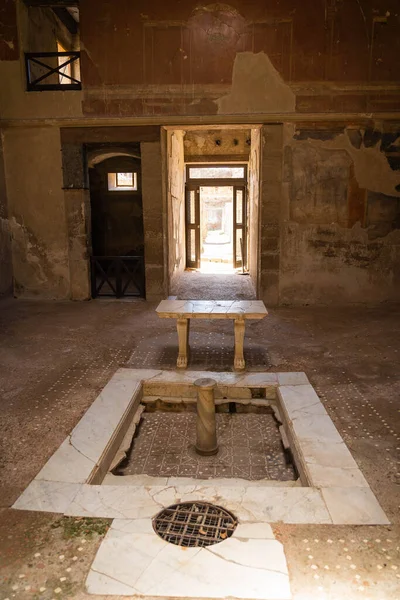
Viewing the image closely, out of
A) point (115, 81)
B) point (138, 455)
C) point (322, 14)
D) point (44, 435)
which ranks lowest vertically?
point (138, 455)

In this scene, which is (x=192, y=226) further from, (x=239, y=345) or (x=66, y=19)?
(x=239, y=345)

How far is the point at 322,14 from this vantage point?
7957mm

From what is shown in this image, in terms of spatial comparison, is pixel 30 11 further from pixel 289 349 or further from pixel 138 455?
pixel 138 455

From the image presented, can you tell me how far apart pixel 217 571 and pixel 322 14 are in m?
8.79

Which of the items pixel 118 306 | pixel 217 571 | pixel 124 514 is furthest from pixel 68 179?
pixel 217 571

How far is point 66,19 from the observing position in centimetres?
1148

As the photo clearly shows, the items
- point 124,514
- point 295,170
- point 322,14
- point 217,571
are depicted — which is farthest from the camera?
point 295,170

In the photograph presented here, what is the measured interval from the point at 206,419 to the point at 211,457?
0.38 metres

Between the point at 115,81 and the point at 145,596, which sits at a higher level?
the point at 115,81

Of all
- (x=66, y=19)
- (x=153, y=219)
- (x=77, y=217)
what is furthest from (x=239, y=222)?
(x=66, y=19)

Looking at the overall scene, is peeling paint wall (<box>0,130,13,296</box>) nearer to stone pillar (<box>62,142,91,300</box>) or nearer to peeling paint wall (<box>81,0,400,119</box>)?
stone pillar (<box>62,142,91,300</box>)

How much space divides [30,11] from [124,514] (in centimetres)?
974

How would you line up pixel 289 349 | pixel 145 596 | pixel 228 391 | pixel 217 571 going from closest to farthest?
pixel 145 596
pixel 217 571
pixel 228 391
pixel 289 349

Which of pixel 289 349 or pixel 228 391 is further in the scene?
pixel 289 349
